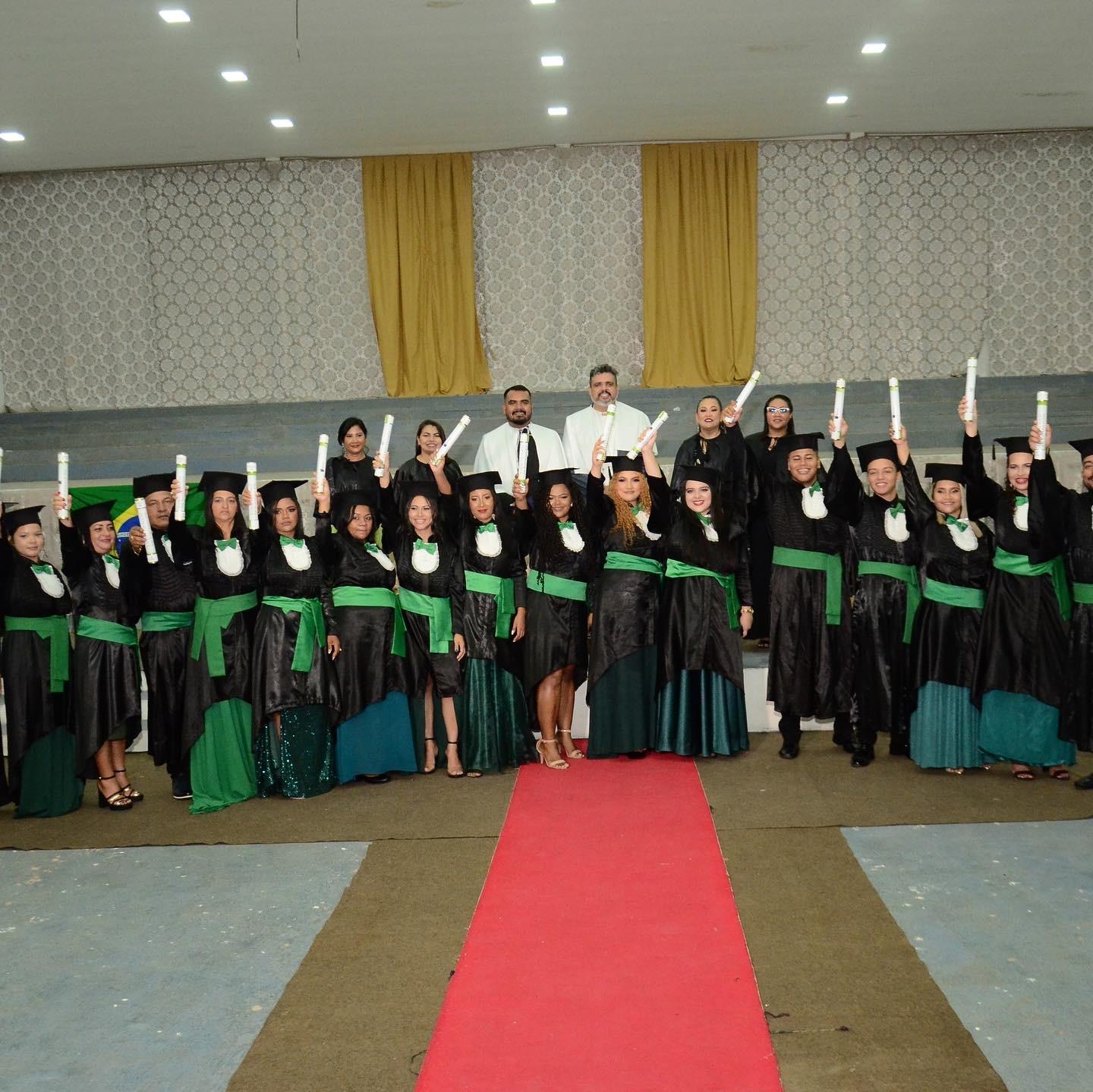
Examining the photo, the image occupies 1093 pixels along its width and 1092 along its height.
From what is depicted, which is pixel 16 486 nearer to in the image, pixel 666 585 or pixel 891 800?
pixel 666 585

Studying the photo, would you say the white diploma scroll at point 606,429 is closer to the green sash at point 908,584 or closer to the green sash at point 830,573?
the green sash at point 830,573

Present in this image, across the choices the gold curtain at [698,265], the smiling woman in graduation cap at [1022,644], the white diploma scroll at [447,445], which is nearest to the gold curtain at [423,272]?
the gold curtain at [698,265]

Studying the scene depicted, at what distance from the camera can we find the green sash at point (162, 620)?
5434 millimetres

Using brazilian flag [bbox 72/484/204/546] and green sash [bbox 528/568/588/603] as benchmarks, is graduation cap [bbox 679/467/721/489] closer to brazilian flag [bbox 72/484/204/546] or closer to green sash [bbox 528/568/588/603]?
green sash [bbox 528/568/588/603]

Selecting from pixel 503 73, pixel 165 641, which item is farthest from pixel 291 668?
pixel 503 73

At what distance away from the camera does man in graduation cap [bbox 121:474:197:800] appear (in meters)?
5.41

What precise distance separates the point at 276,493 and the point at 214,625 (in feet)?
2.26

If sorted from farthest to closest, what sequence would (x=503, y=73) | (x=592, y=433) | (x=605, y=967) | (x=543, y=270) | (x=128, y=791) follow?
(x=543, y=270)
(x=503, y=73)
(x=592, y=433)
(x=128, y=791)
(x=605, y=967)

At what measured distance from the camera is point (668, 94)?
9.27 meters

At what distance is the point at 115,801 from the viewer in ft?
17.7

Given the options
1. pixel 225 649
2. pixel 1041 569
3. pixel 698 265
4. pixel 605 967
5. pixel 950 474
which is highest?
pixel 698 265

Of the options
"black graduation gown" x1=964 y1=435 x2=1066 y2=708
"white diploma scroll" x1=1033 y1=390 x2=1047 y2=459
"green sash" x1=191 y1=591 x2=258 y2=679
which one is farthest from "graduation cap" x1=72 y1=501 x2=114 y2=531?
"white diploma scroll" x1=1033 y1=390 x2=1047 y2=459

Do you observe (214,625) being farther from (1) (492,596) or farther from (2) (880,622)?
(2) (880,622)

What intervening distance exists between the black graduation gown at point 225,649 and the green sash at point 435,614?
2.52 ft
